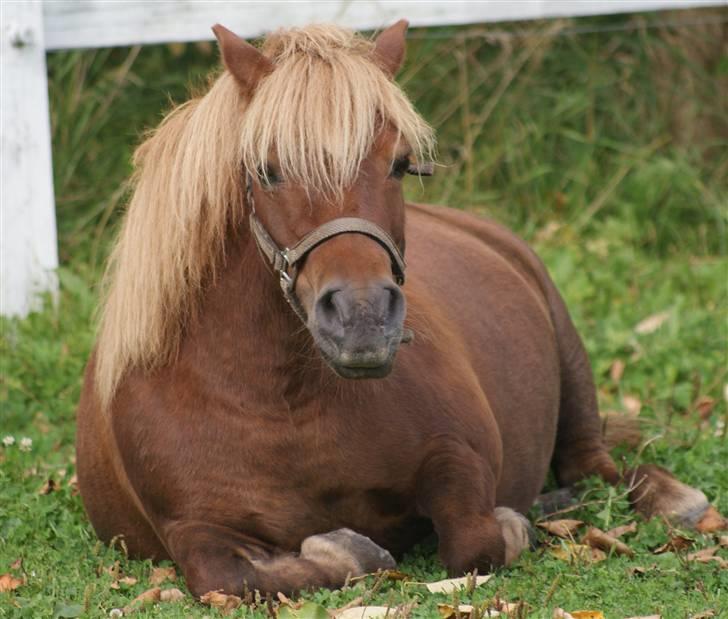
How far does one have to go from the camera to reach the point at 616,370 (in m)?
6.58

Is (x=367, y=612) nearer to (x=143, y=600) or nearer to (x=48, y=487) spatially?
(x=143, y=600)

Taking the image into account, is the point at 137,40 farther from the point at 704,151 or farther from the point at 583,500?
the point at 704,151

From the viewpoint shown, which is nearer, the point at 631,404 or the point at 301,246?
the point at 301,246

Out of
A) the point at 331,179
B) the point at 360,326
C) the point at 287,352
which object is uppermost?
the point at 331,179

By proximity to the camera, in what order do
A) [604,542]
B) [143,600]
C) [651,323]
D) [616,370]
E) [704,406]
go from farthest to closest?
[651,323]
[616,370]
[704,406]
[604,542]
[143,600]

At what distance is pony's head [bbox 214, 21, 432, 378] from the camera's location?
343 centimetres

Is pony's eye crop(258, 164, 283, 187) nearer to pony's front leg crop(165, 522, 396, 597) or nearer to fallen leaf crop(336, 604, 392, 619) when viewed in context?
pony's front leg crop(165, 522, 396, 597)

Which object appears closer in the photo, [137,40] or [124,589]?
[124,589]

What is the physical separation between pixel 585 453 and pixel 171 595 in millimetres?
2018

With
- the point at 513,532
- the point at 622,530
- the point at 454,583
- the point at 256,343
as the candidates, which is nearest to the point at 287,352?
the point at 256,343

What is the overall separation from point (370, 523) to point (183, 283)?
86 cm

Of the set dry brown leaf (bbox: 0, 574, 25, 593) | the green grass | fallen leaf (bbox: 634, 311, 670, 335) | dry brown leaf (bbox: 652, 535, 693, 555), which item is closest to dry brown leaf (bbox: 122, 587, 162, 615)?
dry brown leaf (bbox: 0, 574, 25, 593)

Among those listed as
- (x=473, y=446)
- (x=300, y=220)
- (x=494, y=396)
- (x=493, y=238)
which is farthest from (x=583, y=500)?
(x=300, y=220)

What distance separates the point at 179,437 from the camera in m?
3.91
